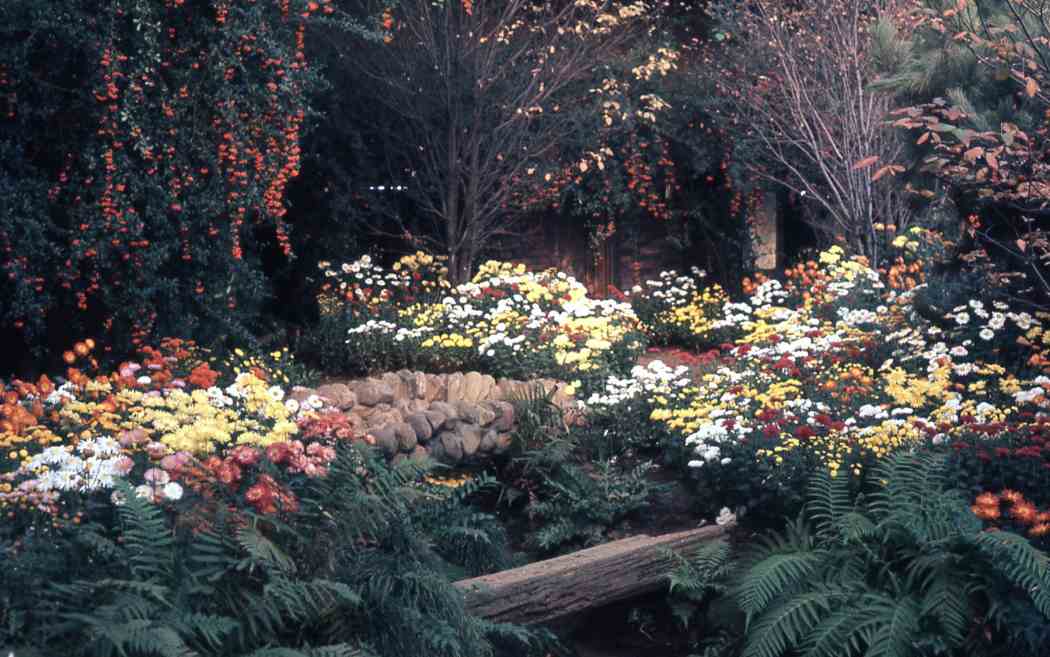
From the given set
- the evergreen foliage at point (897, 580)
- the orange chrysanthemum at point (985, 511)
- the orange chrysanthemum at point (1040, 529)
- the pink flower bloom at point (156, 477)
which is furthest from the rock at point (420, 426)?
the orange chrysanthemum at point (1040, 529)

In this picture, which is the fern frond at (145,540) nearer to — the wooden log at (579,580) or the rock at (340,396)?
the wooden log at (579,580)

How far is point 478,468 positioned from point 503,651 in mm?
2484

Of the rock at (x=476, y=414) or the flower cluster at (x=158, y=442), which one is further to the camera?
the rock at (x=476, y=414)

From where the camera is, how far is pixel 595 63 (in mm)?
12031

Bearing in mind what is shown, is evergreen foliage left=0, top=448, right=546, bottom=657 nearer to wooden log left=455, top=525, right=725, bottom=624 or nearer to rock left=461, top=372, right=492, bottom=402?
wooden log left=455, top=525, right=725, bottom=624

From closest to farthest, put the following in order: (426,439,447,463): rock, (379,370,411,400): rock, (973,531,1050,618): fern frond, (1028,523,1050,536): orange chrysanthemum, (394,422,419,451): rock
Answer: (973,531,1050,618): fern frond, (1028,523,1050,536): orange chrysanthemum, (394,422,419,451): rock, (426,439,447,463): rock, (379,370,411,400): rock

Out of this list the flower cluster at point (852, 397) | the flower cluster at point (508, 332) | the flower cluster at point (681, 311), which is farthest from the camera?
the flower cluster at point (681, 311)

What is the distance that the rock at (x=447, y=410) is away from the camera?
7.67 metres

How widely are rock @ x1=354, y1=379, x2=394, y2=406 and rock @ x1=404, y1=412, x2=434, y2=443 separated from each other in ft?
1.95

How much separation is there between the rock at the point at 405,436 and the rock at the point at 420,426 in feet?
0.21

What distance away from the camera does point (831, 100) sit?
32.9ft

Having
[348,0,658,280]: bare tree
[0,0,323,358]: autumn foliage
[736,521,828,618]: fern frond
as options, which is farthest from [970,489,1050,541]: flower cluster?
[348,0,658,280]: bare tree

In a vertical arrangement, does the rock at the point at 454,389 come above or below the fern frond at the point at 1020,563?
below

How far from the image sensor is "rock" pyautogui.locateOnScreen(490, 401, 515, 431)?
7.81m
